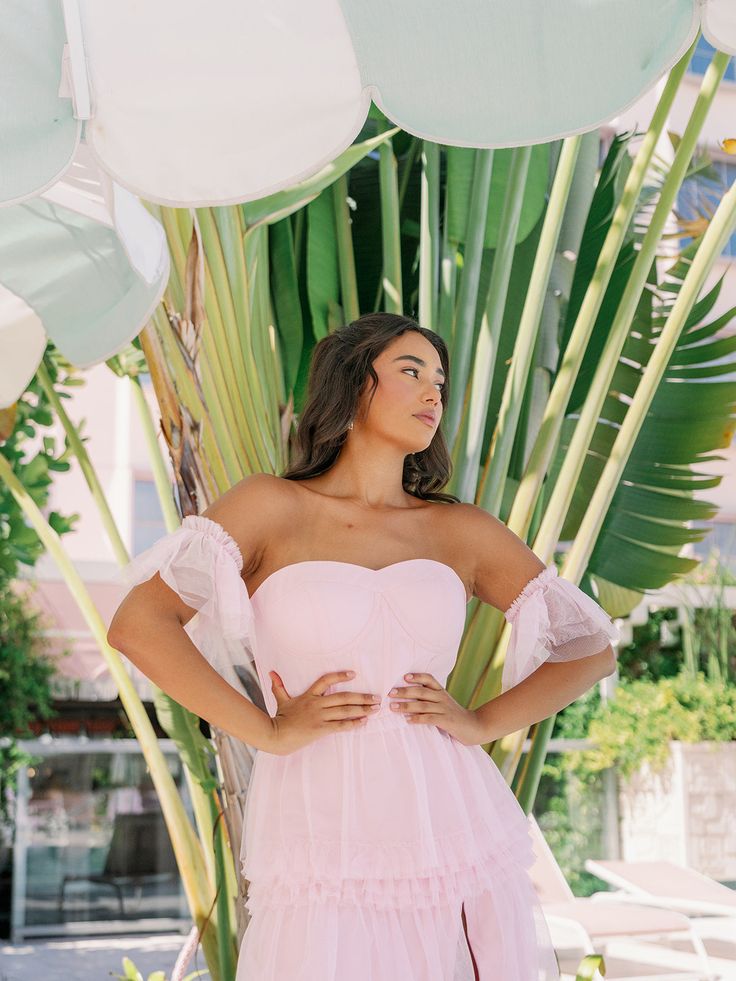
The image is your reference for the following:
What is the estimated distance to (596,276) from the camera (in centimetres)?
288

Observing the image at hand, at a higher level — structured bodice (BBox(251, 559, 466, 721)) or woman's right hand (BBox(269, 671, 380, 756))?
structured bodice (BBox(251, 559, 466, 721))

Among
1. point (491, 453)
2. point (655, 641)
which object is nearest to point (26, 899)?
point (655, 641)

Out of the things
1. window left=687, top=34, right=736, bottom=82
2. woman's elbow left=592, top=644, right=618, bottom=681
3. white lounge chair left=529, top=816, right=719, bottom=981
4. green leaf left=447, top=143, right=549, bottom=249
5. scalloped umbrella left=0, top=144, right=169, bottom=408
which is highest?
window left=687, top=34, right=736, bottom=82

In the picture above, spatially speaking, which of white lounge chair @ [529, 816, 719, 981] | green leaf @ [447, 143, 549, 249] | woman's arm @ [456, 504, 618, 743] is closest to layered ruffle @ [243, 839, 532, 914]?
woman's arm @ [456, 504, 618, 743]

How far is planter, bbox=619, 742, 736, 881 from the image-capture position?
946cm

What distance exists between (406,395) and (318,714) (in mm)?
649

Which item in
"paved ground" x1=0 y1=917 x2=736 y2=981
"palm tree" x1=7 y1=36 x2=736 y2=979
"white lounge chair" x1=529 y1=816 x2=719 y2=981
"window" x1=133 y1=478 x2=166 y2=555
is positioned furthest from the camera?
"window" x1=133 y1=478 x2=166 y2=555

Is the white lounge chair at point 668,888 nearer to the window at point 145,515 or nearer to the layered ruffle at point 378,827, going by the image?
the layered ruffle at point 378,827

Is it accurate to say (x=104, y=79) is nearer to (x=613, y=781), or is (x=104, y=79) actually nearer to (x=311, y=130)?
(x=311, y=130)

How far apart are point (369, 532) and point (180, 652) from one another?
0.43 metres

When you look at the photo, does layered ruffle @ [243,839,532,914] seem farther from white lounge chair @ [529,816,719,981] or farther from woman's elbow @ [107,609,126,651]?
white lounge chair @ [529,816,719,981]

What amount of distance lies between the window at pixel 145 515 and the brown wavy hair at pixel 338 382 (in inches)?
408

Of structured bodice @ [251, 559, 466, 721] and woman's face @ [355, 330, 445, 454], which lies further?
woman's face @ [355, 330, 445, 454]

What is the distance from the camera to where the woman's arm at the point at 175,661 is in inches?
73.0
